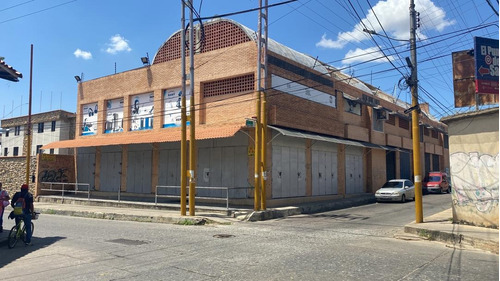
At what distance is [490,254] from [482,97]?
655 centimetres

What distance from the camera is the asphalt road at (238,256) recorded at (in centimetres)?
682

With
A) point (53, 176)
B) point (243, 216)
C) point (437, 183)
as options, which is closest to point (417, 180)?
point (243, 216)

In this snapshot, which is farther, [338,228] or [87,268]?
[338,228]

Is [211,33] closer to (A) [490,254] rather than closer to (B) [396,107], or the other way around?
(A) [490,254]

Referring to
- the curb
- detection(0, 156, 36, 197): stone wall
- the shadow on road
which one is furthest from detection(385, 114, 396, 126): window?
the shadow on road

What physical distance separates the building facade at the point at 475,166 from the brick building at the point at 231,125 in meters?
5.48

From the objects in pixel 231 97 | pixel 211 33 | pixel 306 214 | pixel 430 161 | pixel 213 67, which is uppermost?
pixel 211 33

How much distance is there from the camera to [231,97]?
19953 millimetres

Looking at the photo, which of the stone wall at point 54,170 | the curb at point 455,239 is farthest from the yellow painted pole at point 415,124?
the stone wall at point 54,170

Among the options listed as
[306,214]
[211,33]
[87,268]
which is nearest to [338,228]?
[306,214]

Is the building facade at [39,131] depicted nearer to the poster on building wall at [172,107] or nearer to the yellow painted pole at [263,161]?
the poster on building wall at [172,107]

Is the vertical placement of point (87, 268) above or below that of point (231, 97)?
below

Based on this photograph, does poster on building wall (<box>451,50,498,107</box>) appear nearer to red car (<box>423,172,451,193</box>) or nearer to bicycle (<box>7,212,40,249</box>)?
bicycle (<box>7,212,40,249</box>)

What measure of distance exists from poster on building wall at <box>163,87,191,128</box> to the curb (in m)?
14.2
